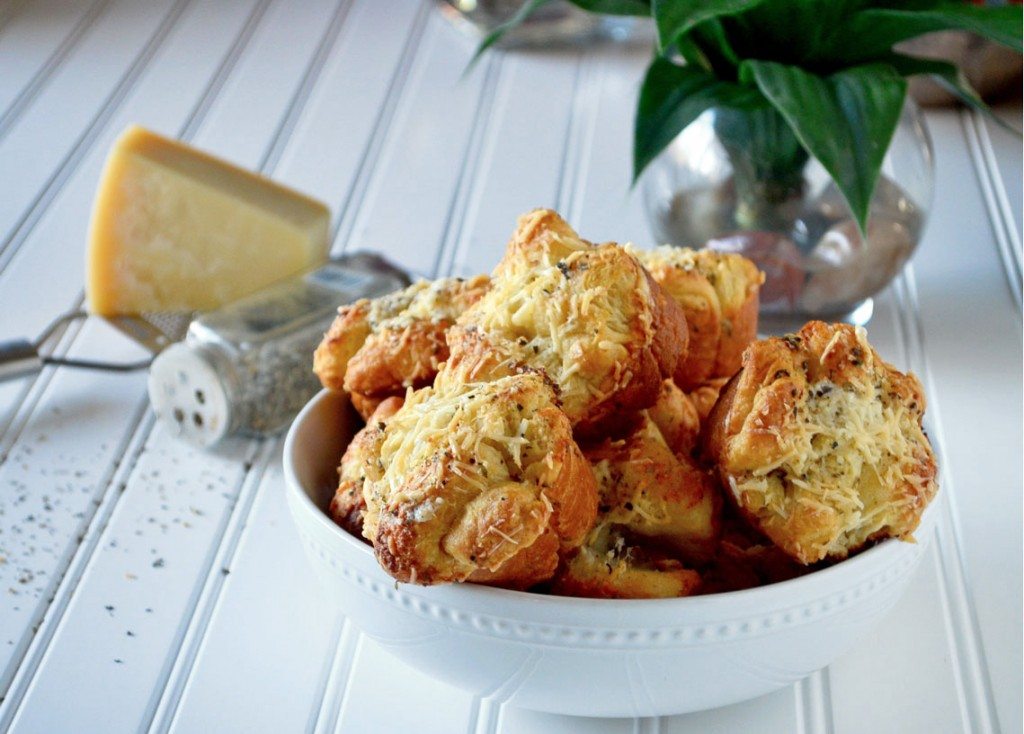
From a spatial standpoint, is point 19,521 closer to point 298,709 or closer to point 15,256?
point 298,709

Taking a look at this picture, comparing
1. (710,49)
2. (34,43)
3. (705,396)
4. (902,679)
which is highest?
(710,49)

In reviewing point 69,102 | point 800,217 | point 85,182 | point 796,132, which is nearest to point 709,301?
point 796,132

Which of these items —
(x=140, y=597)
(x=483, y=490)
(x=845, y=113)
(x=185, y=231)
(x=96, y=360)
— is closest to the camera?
(x=483, y=490)

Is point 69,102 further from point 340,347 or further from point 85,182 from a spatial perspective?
point 340,347

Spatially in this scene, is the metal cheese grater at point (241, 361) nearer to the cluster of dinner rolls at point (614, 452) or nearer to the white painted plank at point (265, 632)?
the white painted plank at point (265, 632)

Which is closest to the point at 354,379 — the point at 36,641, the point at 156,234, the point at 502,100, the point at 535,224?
the point at 535,224

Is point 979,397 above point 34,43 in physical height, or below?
above
